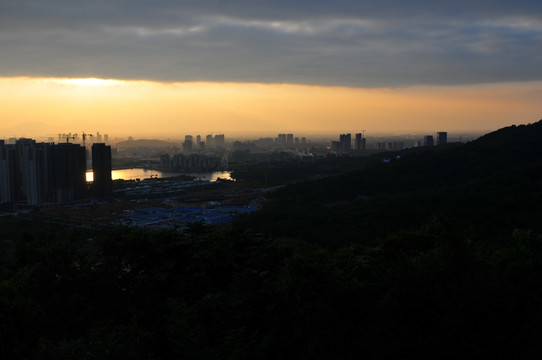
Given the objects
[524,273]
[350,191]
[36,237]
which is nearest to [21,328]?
[36,237]

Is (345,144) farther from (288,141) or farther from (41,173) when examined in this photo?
(41,173)

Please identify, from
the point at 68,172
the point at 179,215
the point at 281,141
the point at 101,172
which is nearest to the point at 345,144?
the point at 281,141

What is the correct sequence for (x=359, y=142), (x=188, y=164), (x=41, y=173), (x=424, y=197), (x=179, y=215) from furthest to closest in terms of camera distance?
(x=359, y=142) → (x=188, y=164) → (x=41, y=173) → (x=179, y=215) → (x=424, y=197)

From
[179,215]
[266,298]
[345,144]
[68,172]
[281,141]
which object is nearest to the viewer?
[266,298]

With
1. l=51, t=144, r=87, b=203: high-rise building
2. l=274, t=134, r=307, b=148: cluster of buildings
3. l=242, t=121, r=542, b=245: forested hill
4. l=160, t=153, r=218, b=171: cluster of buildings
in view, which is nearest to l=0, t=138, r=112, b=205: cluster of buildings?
l=51, t=144, r=87, b=203: high-rise building

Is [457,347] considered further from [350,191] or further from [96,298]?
[350,191]

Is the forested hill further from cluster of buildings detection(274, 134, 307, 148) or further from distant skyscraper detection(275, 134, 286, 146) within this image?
distant skyscraper detection(275, 134, 286, 146)
